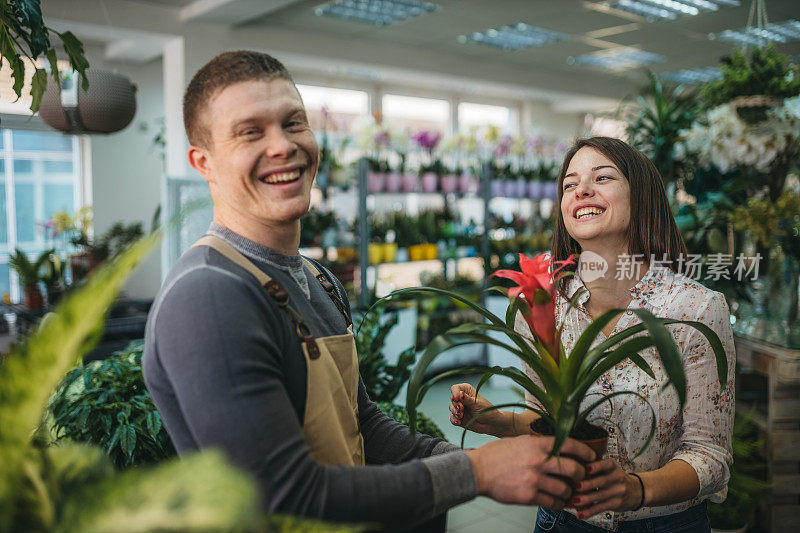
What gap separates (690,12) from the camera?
5.72 m

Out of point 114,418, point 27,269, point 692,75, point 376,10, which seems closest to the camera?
point 114,418

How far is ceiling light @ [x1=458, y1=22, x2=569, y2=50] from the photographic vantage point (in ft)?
20.8

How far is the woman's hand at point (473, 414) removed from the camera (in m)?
1.48

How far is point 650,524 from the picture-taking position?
1476mm

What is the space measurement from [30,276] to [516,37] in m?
5.17

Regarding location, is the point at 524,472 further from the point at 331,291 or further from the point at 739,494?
the point at 739,494

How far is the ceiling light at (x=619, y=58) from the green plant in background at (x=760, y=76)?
4.57 metres

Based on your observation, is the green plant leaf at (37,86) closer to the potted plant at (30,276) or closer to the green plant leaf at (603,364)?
the green plant leaf at (603,364)

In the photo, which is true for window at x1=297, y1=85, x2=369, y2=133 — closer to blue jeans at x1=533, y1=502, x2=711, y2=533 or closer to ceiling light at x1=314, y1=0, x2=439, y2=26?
ceiling light at x1=314, y1=0, x2=439, y2=26

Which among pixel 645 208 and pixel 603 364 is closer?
pixel 603 364

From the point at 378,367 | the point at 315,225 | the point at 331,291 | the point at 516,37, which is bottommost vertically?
the point at 378,367

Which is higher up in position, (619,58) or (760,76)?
(619,58)

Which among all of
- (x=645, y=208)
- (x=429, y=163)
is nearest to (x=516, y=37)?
(x=429, y=163)

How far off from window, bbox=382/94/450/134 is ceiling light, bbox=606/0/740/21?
348 centimetres
